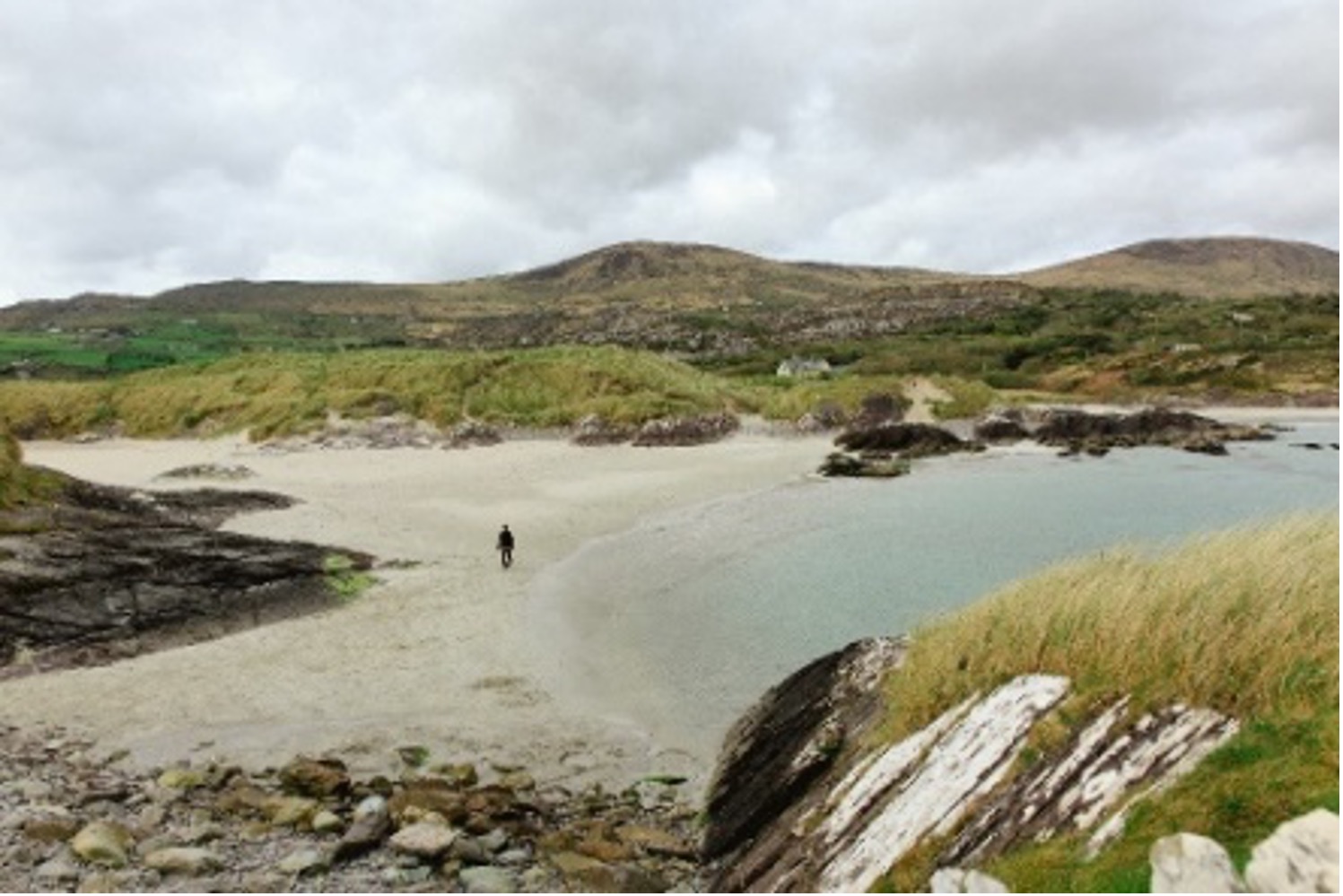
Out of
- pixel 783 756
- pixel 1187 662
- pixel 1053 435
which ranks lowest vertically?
pixel 783 756

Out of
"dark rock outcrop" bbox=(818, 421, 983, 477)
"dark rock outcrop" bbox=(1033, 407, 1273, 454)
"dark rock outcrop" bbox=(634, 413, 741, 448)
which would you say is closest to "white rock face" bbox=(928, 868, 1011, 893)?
"dark rock outcrop" bbox=(818, 421, 983, 477)

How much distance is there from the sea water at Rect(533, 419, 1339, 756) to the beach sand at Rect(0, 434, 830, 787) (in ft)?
3.26

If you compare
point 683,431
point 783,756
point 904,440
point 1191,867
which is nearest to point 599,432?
point 683,431

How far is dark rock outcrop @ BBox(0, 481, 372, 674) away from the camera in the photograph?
21984mm

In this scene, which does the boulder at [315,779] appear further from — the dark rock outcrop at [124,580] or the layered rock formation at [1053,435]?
the layered rock formation at [1053,435]

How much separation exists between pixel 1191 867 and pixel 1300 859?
60 centimetres

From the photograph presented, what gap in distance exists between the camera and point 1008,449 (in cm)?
6159

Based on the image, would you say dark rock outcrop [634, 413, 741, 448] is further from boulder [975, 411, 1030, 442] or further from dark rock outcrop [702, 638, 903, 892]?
dark rock outcrop [702, 638, 903, 892]

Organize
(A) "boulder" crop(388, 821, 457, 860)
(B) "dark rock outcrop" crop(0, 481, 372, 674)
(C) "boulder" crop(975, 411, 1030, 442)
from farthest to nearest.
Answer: (C) "boulder" crop(975, 411, 1030, 442)
(B) "dark rock outcrop" crop(0, 481, 372, 674)
(A) "boulder" crop(388, 821, 457, 860)

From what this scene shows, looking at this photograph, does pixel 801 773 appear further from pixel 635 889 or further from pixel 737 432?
pixel 737 432

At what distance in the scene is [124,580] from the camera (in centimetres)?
2450

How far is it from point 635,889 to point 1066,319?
462 feet

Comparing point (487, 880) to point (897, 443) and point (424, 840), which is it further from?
point (897, 443)

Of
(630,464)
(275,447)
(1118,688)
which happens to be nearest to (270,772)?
(1118,688)
